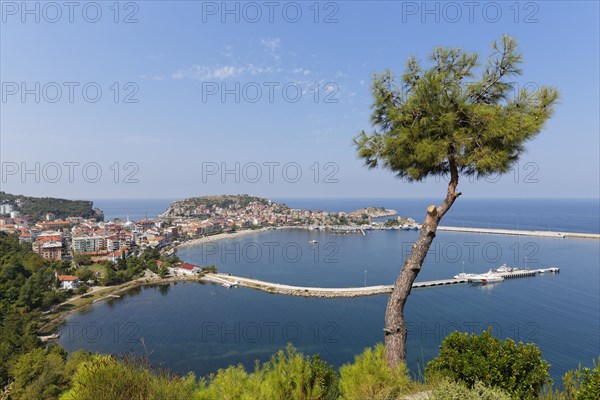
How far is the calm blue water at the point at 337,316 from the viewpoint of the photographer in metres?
14.1

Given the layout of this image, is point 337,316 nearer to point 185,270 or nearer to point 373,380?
point 185,270

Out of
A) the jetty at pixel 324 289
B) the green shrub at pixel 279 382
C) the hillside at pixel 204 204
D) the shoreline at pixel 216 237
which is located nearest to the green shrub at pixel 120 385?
the green shrub at pixel 279 382

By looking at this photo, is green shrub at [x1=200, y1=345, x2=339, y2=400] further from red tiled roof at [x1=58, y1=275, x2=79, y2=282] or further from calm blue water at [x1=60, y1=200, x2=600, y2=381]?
red tiled roof at [x1=58, y1=275, x2=79, y2=282]

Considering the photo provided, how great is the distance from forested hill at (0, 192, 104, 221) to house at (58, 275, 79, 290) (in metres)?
42.3

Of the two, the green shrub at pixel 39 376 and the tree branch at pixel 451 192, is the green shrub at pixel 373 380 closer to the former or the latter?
the tree branch at pixel 451 192

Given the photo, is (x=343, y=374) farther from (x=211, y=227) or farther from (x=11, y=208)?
(x=11, y=208)

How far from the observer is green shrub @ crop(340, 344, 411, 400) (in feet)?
7.38

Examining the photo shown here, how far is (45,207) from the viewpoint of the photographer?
59.3m

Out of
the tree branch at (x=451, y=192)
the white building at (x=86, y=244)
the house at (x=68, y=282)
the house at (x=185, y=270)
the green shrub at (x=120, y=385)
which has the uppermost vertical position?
the tree branch at (x=451, y=192)

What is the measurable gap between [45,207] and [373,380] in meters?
76.1

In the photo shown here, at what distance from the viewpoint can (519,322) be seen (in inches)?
656

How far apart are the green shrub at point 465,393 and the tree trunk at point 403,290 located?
1.41 ft

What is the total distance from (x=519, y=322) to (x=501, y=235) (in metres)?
36.7

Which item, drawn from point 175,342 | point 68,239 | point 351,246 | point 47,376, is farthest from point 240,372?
point 68,239
